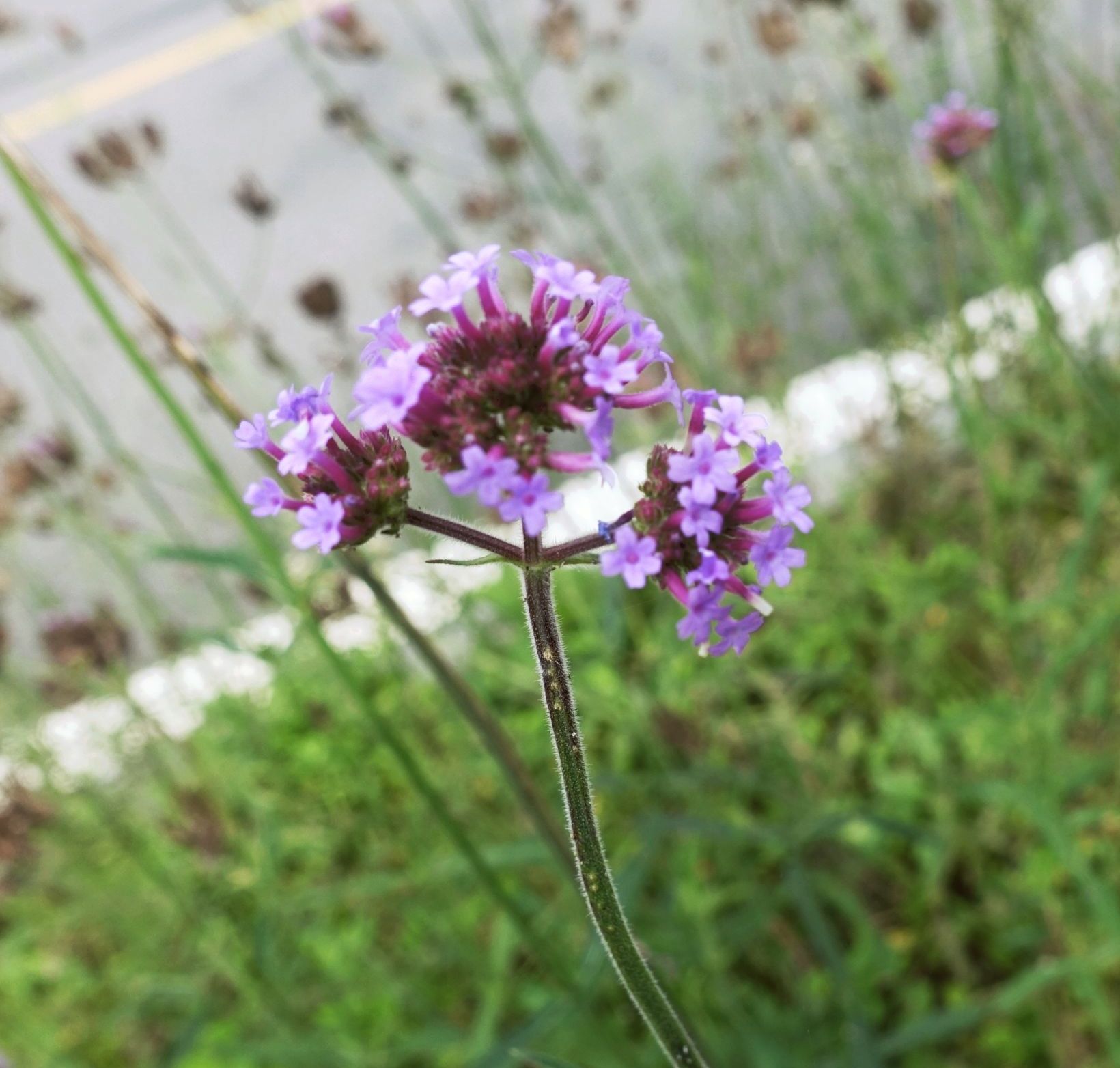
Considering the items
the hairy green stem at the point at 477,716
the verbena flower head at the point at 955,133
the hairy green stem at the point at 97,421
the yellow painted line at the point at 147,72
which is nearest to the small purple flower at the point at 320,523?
the hairy green stem at the point at 477,716

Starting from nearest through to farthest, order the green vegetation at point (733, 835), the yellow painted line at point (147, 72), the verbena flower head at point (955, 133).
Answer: the green vegetation at point (733, 835) < the verbena flower head at point (955, 133) < the yellow painted line at point (147, 72)

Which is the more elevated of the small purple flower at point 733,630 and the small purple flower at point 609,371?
the small purple flower at point 609,371

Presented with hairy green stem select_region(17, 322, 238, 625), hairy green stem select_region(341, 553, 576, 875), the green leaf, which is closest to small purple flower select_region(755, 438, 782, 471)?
hairy green stem select_region(341, 553, 576, 875)

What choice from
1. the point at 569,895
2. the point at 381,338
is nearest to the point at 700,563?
the point at 381,338

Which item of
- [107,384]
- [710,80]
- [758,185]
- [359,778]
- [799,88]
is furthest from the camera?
[107,384]

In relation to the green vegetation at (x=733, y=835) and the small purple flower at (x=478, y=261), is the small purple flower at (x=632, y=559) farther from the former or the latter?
the green vegetation at (x=733, y=835)

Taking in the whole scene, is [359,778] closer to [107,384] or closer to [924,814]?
[924,814]

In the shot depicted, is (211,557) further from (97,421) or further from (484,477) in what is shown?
(97,421)
